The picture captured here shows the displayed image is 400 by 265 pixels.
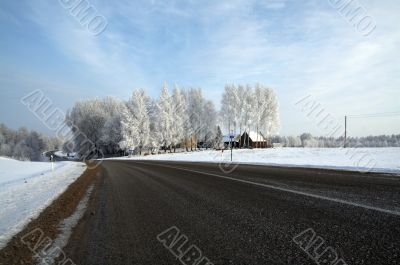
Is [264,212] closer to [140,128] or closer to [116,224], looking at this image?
[116,224]

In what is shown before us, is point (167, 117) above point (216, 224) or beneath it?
above

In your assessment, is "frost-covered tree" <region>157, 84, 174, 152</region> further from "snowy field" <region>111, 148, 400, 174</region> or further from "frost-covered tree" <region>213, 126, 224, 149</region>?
"snowy field" <region>111, 148, 400, 174</region>

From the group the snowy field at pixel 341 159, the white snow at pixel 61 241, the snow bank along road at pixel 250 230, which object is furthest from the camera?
the snowy field at pixel 341 159

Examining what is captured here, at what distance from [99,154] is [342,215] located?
80.8 metres

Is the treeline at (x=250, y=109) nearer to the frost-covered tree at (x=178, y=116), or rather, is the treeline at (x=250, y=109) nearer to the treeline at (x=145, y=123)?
the treeline at (x=145, y=123)

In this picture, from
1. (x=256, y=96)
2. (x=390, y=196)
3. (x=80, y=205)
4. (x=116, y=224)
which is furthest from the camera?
(x=256, y=96)

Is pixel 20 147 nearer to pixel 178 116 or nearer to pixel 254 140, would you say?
pixel 178 116

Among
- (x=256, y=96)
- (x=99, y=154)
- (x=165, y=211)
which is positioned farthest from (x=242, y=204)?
(x=99, y=154)

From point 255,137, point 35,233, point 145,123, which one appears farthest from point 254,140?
point 35,233

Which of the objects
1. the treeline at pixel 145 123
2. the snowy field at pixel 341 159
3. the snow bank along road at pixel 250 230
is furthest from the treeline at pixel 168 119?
the snow bank along road at pixel 250 230

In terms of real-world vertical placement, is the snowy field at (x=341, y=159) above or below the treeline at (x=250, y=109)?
below

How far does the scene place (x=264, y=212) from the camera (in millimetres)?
5492

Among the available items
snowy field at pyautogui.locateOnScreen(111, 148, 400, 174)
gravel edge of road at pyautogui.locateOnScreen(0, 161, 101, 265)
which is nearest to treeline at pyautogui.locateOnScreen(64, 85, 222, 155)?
snowy field at pyautogui.locateOnScreen(111, 148, 400, 174)

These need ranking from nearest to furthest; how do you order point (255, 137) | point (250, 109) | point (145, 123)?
point (145, 123), point (250, 109), point (255, 137)
